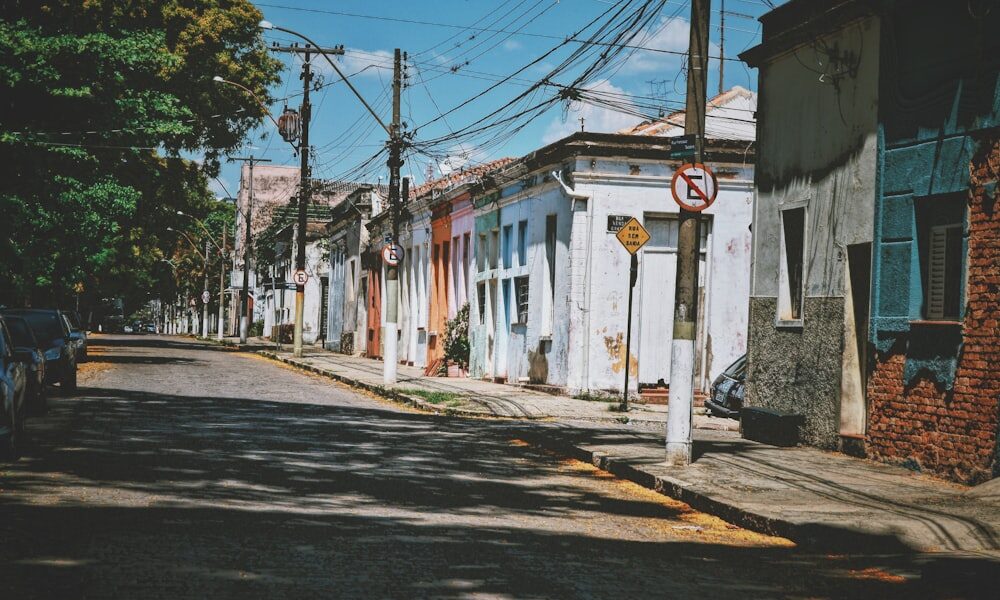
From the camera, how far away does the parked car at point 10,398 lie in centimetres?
1077

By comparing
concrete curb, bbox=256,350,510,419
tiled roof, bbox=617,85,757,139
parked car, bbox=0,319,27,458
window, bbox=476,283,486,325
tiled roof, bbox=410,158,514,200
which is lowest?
concrete curb, bbox=256,350,510,419

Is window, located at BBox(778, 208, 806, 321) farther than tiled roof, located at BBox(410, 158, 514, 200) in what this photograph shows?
No

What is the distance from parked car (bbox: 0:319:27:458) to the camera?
10.8 metres

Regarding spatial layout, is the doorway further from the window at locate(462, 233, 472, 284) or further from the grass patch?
the window at locate(462, 233, 472, 284)

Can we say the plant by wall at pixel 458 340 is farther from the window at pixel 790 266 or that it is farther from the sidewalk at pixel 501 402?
the window at pixel 790 266

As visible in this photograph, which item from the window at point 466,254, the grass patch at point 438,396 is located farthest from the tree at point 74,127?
the grass patch at point 438,396

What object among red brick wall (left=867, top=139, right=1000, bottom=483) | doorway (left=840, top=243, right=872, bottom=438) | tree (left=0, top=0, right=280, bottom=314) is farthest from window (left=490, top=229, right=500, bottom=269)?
red brick wall (left=867, top=139, right=1000, bottom=483)

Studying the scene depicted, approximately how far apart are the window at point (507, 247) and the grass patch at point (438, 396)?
5.45m

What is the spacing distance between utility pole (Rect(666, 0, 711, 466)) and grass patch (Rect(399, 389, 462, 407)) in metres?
8.79

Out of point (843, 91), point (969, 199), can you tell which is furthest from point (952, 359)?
point (843, 91)

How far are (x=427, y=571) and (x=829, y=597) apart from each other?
7.71 ft

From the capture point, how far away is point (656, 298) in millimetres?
24000

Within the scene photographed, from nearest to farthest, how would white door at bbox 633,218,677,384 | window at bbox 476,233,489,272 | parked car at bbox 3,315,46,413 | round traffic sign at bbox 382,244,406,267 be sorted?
parked car at bbox 3,315,46,413
white door at bbox 633,218,677,384
round traffic sign at bbox 382,244,406,267
window at bbox 476,233,489,272

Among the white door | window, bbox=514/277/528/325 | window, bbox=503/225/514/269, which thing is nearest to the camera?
the white door
